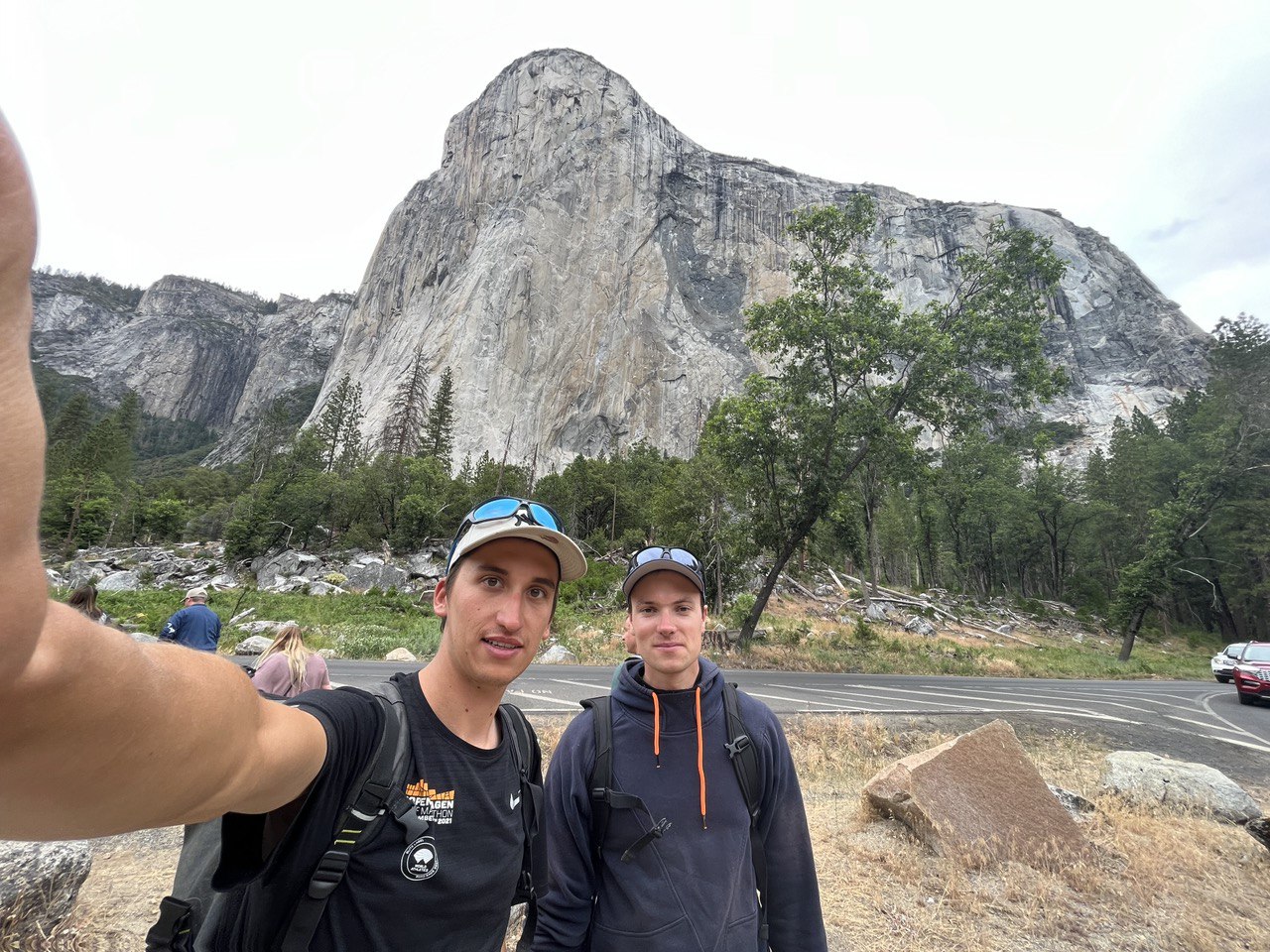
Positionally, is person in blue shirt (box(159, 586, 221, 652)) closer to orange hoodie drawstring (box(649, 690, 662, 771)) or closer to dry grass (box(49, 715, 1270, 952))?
dry grass (box(49, 715, 1270, 952))

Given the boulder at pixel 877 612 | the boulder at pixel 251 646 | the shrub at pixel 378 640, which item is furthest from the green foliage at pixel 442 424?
the boulder at pixel 877 612

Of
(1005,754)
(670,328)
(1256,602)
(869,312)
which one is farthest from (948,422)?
(670,328)

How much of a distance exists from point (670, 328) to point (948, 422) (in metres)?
56.6

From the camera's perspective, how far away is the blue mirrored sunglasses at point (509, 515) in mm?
1877

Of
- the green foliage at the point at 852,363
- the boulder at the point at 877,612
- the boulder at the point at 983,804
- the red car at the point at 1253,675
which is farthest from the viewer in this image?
the boulder at the point at 877,612

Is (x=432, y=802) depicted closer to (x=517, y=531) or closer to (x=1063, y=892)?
(x=517, y=531)

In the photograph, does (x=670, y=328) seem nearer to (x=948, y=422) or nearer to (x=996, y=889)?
(x=948, y=422)

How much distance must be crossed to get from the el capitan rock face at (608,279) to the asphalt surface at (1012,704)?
166 ft

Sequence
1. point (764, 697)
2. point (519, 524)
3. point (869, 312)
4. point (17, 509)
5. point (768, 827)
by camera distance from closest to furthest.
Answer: point (17, 509) → point (519, 524) → point (768, 827) → point (764, 697) → point (869, 312)

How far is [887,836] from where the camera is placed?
5227mm

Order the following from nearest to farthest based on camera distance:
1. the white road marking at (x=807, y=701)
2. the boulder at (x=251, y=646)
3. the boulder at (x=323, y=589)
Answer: the white road marking at (x=807, y=701)
the boulder at (x=251, y=646)
the boulder at (x=323, y=589)

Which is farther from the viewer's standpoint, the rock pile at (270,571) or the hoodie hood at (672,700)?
the rock pile at (270,571)

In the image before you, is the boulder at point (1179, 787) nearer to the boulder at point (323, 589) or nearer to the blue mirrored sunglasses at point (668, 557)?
the blue mirrored sunglasses at point (668, 557)

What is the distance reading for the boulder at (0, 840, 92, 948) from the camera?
9.75 ft
